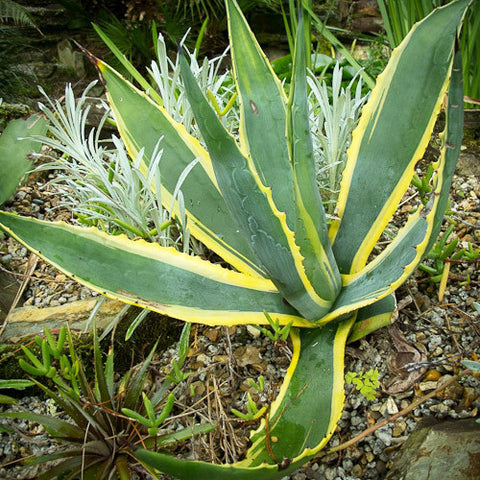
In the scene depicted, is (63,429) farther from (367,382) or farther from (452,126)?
(452,126)

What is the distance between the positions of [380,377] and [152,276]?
1.54 feet

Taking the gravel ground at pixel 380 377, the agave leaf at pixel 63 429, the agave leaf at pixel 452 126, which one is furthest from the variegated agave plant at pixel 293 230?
the agave leaf at pixel 63 429

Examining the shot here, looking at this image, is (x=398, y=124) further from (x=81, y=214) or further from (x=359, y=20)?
(x=359, y=20)

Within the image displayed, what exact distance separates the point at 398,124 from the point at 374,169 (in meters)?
0.09

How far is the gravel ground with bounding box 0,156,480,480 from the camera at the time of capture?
2.78 ft

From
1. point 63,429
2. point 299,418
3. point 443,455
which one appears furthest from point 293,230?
point 63,429

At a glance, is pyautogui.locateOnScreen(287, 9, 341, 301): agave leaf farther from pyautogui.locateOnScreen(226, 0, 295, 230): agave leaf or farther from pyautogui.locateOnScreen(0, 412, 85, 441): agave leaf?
pyautogui.locateOnScreen(0, 412, 85, 441): agave leaf

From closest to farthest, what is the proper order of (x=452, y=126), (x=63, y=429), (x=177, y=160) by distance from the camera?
(x=452, y=126) → (x=63, y=429) → (x=177, y=160)

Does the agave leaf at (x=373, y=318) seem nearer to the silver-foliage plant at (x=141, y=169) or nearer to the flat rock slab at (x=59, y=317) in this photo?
the silver-foliage plant at (x=141, y=169)

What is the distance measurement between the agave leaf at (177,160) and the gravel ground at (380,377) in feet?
0.67

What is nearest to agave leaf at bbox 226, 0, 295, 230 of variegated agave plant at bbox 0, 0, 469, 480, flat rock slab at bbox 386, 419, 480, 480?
variegated agave plant at bbox 0, 0, 469, 480

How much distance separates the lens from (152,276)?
0.88 m

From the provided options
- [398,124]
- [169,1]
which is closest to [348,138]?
[398,124]

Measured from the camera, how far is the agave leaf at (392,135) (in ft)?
2.83
